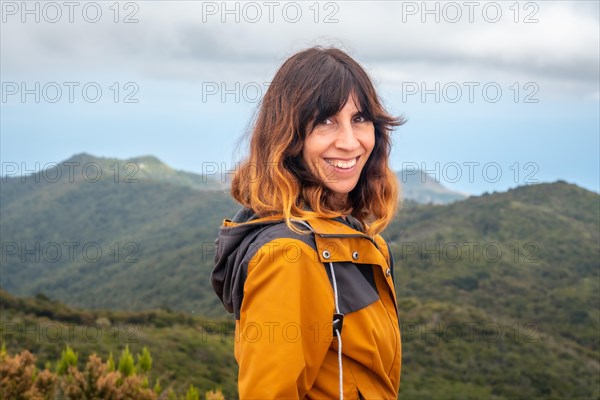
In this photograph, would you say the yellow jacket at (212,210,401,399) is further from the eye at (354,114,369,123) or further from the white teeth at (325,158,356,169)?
the eye at (354,114,369,123)

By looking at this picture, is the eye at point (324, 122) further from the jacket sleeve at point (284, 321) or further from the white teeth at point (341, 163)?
the jacket sleeve at point (284, 321)

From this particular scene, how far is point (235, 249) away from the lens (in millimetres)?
1955

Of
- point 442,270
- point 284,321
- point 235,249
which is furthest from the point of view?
point 442,270

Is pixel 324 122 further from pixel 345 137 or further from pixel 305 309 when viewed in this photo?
pixel 305 309

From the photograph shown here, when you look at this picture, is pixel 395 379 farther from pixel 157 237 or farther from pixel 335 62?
pixel 157 237

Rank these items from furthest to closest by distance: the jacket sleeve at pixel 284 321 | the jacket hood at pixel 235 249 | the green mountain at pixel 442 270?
the green mountain at pixel 442 270, the jacket hood at pixel 235 249, the jacket sleeve at pixel 284 321

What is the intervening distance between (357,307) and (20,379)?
3.19 m

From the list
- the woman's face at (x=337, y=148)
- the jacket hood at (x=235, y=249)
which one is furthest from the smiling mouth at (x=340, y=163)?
the jacket hood at (x=235, y=249)

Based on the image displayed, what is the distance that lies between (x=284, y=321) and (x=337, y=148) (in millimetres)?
623

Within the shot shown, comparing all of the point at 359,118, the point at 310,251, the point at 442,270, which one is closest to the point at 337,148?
the point at 359,118

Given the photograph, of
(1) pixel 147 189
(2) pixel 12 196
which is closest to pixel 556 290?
(1) pixel 147 189

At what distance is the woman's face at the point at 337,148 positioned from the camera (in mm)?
2080

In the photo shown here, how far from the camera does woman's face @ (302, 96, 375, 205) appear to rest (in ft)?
6.82

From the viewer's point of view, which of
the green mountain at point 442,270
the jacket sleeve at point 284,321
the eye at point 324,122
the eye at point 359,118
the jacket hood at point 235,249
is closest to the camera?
the jacket sleeve at point 284,321
